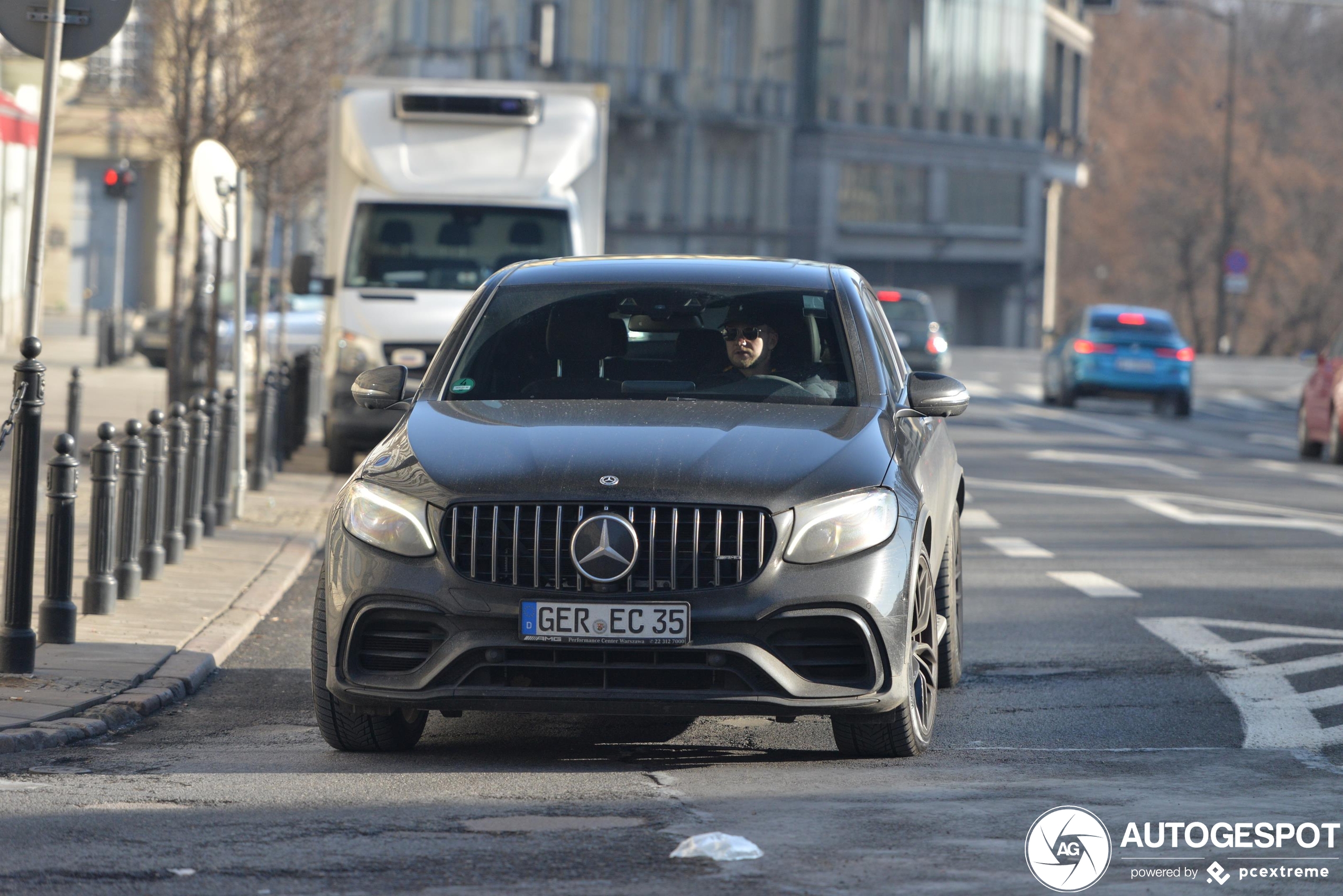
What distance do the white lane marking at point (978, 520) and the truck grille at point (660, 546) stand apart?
8.83 m

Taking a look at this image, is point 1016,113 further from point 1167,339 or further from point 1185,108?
point 1167,339

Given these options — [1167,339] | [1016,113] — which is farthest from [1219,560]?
[1016,113]

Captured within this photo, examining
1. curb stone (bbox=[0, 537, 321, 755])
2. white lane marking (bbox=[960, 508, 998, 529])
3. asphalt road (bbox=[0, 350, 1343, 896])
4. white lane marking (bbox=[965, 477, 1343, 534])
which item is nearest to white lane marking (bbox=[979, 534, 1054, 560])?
white lane marking (bbox=[960, 508, 998, 529])

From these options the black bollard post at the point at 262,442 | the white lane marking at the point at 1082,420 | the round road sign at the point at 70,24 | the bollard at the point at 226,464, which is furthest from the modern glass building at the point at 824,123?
the round road sign at the point at 70,24

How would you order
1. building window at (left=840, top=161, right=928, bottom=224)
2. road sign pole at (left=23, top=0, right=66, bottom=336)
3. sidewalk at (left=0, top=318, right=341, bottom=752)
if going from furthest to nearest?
building window at (left=840, top=161, right=928, bottom=224) → road sign pole at (left=23, top=0, right=66, bottom=336) → sidewalk at (left=0, top=318, right=341, bottom=752)

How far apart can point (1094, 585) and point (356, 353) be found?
7.45 m

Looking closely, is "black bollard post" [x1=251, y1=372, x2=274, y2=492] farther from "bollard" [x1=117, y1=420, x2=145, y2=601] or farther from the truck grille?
the truck grille

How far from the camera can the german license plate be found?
19.9 ft

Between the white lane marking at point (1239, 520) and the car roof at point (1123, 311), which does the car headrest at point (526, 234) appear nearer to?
the white lane marking at point (1239, 520)

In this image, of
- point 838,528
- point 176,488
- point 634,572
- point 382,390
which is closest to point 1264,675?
point 838,528

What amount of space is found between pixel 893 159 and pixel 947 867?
235ft

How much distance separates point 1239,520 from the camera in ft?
51.9

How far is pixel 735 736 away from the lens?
706cm

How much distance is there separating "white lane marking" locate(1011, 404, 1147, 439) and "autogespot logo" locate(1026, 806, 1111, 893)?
21232mm
